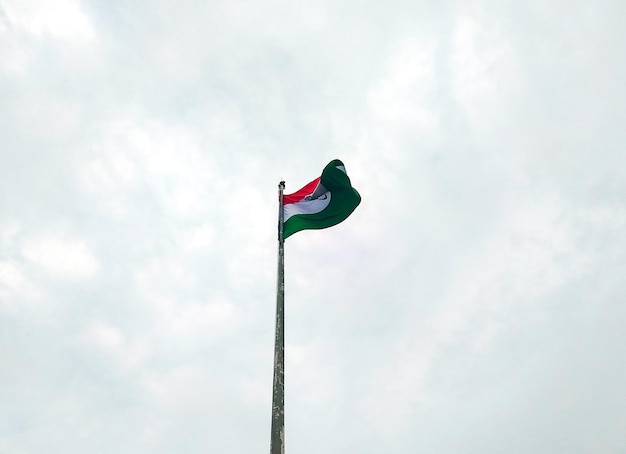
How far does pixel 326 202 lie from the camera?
1783 centimetres

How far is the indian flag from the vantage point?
17188mm

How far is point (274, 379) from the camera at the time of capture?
35.2ft

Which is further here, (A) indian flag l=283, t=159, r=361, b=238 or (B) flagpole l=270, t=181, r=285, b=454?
(A) indian flag l=283, t=159, r=361, b=238

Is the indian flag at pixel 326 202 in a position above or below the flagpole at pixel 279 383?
above

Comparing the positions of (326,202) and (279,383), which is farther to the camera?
(326,202)

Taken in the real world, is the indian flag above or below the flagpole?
above

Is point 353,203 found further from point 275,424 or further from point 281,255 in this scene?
point 275,424

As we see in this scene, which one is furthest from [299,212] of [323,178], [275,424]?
[275,424]

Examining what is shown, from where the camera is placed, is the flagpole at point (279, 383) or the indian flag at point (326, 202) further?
the indian flag at point (326, 202)

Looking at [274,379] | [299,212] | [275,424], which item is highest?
[299,212]

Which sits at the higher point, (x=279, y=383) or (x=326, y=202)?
(x=326, y=202)

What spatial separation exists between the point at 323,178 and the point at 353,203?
1.55 meters

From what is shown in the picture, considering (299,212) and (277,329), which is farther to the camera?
(299,212)

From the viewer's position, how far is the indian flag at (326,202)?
17.2 metres
